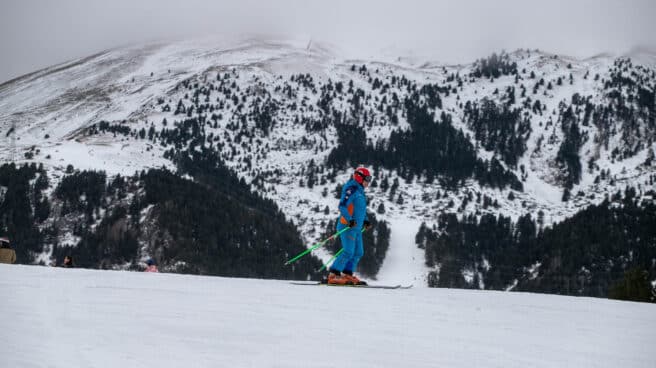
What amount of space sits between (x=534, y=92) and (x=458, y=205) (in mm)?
71489

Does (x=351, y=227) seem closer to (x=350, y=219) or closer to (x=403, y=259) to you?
(x=350, y=219)

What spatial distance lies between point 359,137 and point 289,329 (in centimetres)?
15925

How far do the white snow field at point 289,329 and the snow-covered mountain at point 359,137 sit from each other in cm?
10393

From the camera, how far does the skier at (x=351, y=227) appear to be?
13.2 m

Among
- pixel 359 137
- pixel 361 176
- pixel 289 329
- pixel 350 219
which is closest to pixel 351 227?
pixel 350 219

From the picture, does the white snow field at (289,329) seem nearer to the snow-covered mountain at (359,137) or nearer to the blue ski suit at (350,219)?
the blue ski suit at (350,219)

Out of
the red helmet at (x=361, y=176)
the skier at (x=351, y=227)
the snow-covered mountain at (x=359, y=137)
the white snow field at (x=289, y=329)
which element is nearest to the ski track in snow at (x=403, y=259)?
the snow-covered mountain at (x=359, y=137)

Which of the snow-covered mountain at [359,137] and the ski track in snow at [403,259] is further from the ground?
the snow-covered mountain at [359,137]

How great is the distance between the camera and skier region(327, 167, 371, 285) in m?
13.2

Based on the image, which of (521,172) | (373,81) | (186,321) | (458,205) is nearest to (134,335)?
(186,321)

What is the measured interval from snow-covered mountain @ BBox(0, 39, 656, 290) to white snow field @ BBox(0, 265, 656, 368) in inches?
4092

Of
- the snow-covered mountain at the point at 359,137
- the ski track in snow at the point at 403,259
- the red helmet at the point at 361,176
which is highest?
the snow-covered mountain at the point at 359,137

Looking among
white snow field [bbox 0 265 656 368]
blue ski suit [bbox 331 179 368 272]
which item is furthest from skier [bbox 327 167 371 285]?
white snow field [bbox 0 265 656 368]

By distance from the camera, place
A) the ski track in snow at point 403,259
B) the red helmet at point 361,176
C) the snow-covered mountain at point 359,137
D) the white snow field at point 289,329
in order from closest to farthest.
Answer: the white snow field at point 289,329 → the red helmet at point 361,176 → the ski track in snow at point 403,259 → the snow-covered mountain at point 359,137
